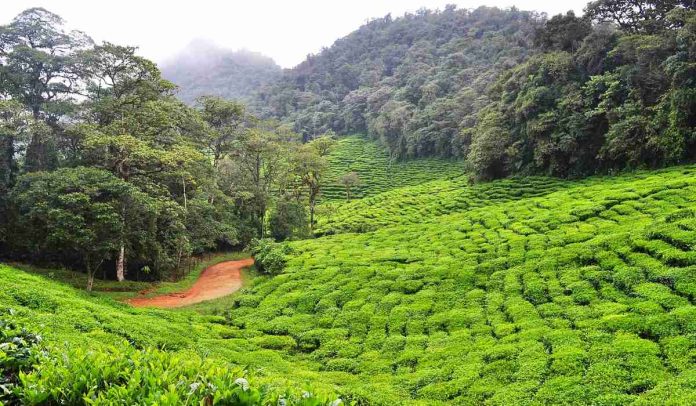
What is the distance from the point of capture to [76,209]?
60.5 feet

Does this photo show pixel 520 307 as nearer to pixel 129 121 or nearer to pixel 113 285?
pixel 113 285

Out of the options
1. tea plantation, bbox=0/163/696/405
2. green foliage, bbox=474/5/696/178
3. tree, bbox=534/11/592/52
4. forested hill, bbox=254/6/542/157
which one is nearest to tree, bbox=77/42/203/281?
tea plantation, bbox=0/163/696/405

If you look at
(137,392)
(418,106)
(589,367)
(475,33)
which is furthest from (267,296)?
(475,33)

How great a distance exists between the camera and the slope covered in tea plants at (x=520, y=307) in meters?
9.26

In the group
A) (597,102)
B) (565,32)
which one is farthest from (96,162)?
(565,32)

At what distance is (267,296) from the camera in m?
18.4

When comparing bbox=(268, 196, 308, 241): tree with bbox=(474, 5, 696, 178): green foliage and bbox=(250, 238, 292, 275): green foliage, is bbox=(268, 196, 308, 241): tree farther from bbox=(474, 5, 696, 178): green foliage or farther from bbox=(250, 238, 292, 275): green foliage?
bbox=(474, 5, 696, 178): green foliage

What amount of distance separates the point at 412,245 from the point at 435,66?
7200 centimetres

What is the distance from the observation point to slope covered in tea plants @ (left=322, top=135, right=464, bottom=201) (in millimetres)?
54812

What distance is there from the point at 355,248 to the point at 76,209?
13.3 m

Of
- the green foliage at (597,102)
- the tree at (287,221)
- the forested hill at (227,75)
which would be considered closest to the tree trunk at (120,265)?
the tree at (287,221)

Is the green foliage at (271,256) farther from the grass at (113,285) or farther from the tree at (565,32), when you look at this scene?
the tree at (565,32)

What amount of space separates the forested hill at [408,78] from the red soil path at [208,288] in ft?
118

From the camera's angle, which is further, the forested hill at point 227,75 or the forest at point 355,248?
the forested hill at point 227,75
